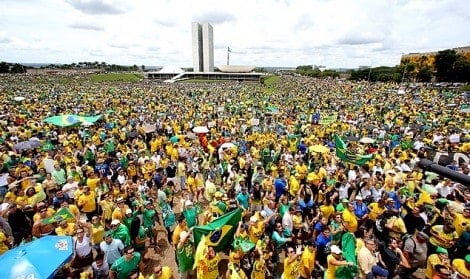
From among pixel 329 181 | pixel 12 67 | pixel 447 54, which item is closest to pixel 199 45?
pixel 12 67

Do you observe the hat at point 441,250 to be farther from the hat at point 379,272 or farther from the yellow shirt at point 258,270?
the yellow shirt at point 258,270

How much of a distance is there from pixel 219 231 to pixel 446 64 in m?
71.0

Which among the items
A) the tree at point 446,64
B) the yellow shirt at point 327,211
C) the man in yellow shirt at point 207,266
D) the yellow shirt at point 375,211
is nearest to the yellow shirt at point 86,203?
the man in yellow shirt at point 207,266

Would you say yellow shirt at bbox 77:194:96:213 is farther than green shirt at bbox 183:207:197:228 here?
Yes

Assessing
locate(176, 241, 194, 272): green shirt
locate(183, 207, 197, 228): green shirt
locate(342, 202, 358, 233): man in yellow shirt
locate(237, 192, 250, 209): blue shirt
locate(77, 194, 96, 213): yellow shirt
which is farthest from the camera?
locate(237, 192, 250, 209): blue shirt

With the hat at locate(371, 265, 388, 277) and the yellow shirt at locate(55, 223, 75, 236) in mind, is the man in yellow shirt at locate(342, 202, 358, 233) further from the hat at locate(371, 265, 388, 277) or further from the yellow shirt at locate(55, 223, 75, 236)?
the yellow shirt at locate(55, 223, 75, 236)

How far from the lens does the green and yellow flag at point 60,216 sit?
6008 mm

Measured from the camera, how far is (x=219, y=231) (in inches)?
225

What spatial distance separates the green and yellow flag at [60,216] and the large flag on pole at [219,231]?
9.22 ft

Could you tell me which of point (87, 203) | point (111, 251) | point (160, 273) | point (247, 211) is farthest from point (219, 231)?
point (87, 203)

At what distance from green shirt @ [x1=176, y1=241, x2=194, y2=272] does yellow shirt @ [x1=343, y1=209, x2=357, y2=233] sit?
3166 millimetres

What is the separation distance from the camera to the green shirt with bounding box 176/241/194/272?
5.38 m

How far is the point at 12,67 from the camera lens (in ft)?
308

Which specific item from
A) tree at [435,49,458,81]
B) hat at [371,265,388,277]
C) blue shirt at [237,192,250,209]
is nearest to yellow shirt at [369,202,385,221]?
hat at [371,265,388,277]
